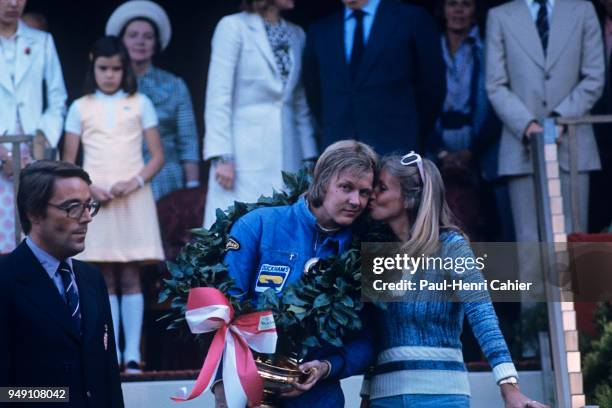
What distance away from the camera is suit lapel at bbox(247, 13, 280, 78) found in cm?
801

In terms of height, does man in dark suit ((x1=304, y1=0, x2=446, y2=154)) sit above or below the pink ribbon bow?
above

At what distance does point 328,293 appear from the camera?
16.4 ft

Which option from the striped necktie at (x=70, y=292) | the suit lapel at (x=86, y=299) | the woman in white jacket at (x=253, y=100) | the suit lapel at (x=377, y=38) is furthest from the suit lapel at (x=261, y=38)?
the striped necktie at (x=70, y=292)

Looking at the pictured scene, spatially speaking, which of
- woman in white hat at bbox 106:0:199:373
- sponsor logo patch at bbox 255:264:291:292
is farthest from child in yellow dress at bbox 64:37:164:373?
sponsor logo patch at bbox 255:264:291:292

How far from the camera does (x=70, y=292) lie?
195 inches

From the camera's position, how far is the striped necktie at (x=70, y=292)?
16.1 ft

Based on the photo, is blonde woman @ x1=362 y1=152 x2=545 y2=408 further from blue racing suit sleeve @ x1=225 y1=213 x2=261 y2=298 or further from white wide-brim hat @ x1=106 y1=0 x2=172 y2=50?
white wide-brim hat @ x1=106 y1=0 x2=172 y2=50

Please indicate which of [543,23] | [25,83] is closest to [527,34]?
[543,23]

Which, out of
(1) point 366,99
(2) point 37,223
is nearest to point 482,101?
(1) point 366,99

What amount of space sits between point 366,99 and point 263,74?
2.40 ft

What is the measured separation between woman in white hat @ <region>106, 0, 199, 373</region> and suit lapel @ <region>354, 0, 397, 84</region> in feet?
4.43

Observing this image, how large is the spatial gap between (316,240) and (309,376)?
553 millimetres

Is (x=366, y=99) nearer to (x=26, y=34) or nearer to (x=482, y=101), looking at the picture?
(x=482, y=101)

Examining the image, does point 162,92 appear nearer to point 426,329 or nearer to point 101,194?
point 101,194
